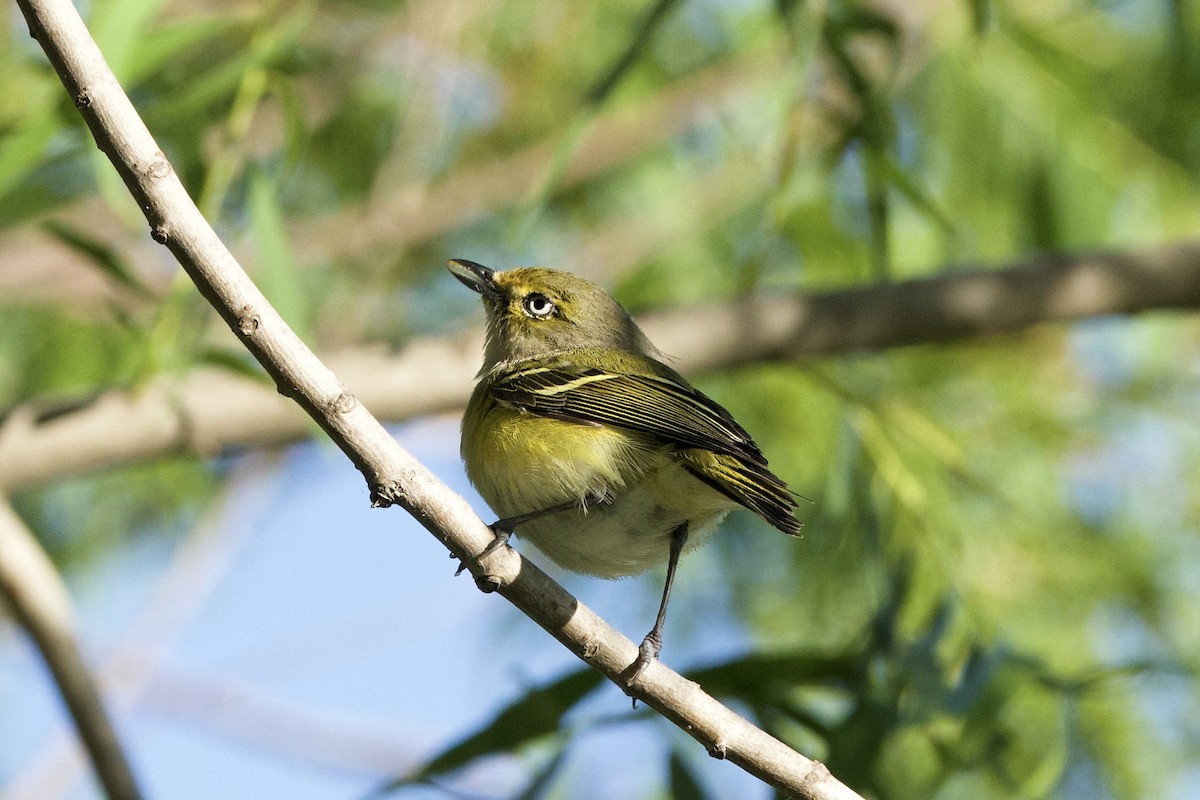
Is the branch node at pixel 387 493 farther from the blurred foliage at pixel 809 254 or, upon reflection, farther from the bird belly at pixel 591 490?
the blurred foliage at pixel 809 254

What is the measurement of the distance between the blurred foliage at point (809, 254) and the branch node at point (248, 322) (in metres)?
1.32

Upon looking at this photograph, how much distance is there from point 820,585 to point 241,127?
269cm

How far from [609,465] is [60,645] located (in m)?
1.97

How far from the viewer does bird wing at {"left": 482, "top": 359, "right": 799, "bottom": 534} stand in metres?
2.93

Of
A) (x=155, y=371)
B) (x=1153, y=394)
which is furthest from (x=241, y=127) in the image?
(x=1153, y=394)

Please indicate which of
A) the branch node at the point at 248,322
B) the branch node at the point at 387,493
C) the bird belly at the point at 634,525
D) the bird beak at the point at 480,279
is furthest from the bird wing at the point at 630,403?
the branch node at the point at 248,322

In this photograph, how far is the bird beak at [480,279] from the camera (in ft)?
14.0

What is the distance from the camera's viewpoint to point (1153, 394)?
5680 millimetres

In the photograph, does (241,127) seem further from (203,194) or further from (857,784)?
(857,784)

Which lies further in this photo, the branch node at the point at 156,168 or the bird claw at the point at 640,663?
the bird claw at the point at 640,663


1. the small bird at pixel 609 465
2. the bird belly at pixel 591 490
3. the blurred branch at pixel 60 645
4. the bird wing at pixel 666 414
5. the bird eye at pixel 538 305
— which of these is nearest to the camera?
the bird wing at pixel 666 414

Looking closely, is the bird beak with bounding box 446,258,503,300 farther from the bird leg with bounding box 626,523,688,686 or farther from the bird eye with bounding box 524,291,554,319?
the bird leg with bounding box 626,523,688,686

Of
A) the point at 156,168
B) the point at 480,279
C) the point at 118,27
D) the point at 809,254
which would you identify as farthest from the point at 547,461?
the point at 809,254

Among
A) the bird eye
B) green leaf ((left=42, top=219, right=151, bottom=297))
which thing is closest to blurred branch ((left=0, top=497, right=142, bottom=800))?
green leaf ((left=42, top=219, right=151, bottom=297))
